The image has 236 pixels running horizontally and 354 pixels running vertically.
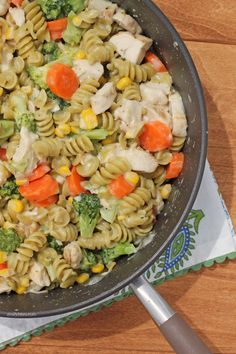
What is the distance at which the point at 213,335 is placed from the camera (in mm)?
2281

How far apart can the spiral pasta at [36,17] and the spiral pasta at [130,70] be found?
24 centimetres

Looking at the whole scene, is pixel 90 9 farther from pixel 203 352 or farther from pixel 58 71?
pixel 203 352

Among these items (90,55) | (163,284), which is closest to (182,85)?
(90,55)

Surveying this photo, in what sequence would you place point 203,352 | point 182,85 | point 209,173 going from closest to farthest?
point 203,352
point 182,85
point 209,173

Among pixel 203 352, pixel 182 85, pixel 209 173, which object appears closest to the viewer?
pixel 203 352

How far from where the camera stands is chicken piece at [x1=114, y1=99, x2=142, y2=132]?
6.39 feet

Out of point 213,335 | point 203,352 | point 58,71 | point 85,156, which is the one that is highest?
point 58,71

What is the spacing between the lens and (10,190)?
1.99 m

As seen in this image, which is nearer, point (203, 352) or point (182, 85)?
point (203, 352)

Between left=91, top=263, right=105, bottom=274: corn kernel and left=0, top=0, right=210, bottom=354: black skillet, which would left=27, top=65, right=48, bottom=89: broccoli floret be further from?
left=91, top=263, right=105, bottom=274: corn kernel

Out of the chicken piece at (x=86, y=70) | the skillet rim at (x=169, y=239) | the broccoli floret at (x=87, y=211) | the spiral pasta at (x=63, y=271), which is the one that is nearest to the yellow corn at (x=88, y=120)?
the chicken piece at (x=86, y=70)

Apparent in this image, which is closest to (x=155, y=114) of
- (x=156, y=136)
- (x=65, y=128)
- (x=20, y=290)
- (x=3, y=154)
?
(x=156, y=136)

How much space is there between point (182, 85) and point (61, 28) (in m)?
0.44

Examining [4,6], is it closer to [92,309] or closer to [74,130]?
[74,130]
